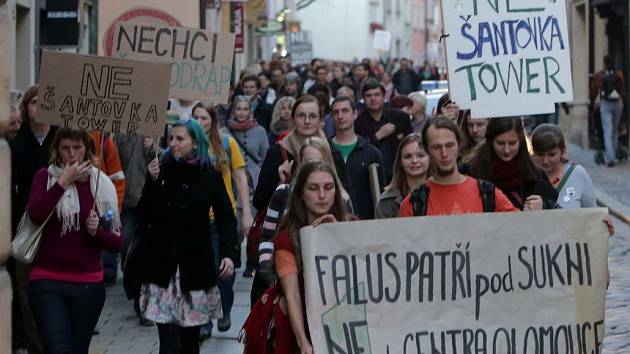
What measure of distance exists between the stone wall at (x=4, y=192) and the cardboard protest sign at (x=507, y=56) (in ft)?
10.4

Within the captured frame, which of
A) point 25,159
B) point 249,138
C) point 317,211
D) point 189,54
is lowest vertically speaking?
point 317,211

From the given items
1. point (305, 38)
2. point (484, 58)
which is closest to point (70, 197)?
point (484, 58)

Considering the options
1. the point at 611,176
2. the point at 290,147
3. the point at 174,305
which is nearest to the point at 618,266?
the point at 290,147

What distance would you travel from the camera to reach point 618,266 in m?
13.4

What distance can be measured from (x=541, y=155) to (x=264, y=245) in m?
1.71

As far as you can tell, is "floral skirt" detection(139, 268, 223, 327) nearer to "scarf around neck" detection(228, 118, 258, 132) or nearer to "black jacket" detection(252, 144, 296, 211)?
"black jacket" detection(252, 144, 296, 211)

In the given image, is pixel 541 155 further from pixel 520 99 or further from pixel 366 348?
pixel 366 348

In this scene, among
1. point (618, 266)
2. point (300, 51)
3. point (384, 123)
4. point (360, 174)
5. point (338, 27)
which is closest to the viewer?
point (360, 174)

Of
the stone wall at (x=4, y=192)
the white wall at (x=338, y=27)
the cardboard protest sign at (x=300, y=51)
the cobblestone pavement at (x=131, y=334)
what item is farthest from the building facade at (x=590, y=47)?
the white wall at (x=338, y=27)

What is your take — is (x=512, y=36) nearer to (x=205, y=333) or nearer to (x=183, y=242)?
(x=183, y=242)

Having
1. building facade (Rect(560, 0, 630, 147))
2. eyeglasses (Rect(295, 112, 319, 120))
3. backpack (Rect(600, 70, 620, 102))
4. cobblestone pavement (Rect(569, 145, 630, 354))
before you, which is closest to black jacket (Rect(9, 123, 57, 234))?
eyeglasses (Rect(295, 112, 319, 120))

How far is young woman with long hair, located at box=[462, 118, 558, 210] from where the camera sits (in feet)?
24.1

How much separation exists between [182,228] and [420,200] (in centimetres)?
192

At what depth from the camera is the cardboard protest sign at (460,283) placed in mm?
6074
